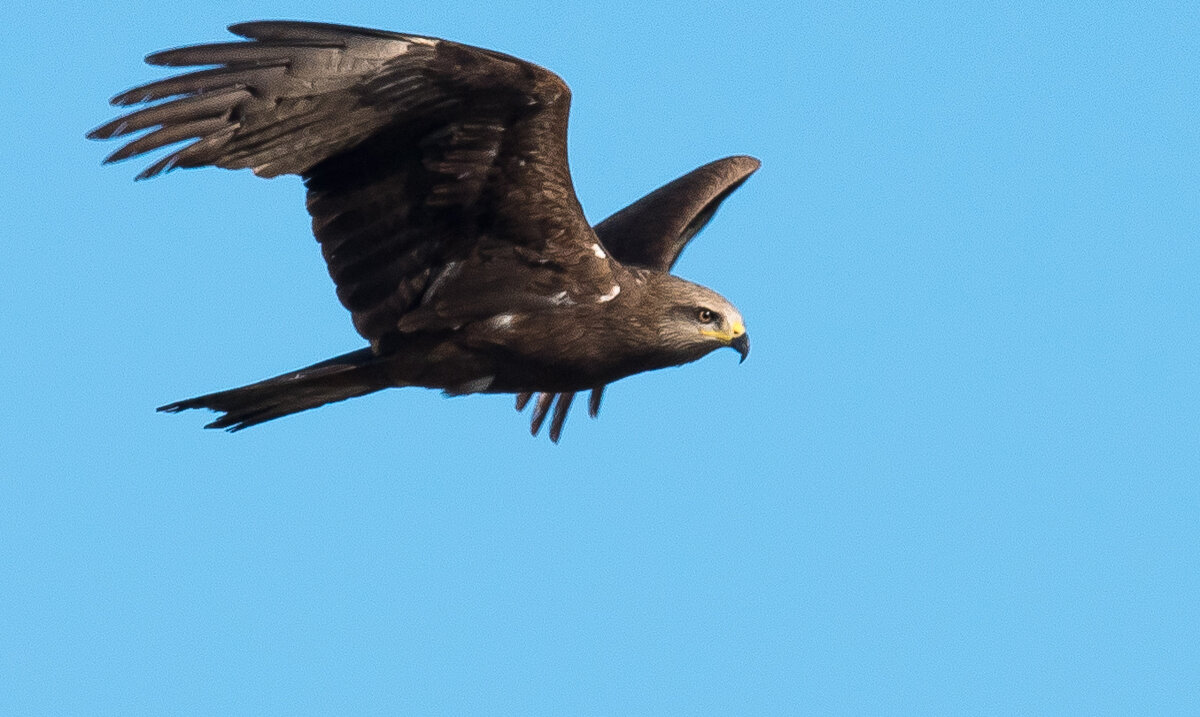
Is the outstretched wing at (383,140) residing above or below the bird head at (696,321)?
above

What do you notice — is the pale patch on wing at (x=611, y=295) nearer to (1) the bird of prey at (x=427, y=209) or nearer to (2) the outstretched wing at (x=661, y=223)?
(1) the bird of prey at (x=427, y=209)

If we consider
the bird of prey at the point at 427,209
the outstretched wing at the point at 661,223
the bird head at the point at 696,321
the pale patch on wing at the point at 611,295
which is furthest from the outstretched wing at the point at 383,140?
the outstretched wing at the point at 661,223

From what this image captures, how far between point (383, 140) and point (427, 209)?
476 millimetres

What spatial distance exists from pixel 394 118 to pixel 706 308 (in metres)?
1.92

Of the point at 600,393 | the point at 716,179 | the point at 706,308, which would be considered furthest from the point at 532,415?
the point at 706,308

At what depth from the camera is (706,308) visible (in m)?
10.5

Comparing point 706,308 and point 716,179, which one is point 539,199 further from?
point 716,179

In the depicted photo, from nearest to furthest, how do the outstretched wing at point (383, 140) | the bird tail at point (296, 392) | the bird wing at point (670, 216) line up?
the outstretched wing at point (383, 140) < the bird tail at point (296, 392) < the bird wing at point (670, 216)

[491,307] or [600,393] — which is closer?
[491,307]

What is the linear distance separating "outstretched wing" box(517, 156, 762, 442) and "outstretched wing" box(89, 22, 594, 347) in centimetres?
192

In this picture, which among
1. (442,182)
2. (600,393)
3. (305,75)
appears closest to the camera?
(305,75)

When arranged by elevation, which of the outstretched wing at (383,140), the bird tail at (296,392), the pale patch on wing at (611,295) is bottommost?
the bird tail at (296,392)

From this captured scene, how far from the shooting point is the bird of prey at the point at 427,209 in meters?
9.26

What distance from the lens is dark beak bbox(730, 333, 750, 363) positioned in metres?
10.5
